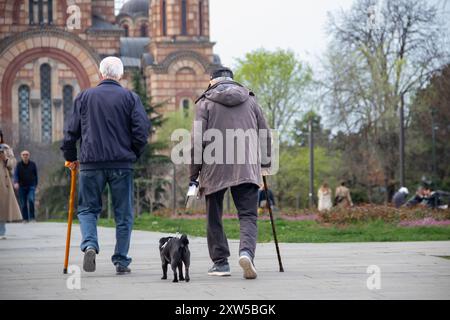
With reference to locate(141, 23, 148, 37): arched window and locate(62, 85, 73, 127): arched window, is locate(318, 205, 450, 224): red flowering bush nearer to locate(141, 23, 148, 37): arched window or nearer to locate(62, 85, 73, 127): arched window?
locate(62, 85, 73, 127): arched window

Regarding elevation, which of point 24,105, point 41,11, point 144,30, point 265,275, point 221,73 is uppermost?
point 144,30

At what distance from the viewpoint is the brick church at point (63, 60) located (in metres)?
79.0

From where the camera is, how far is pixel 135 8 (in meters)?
104

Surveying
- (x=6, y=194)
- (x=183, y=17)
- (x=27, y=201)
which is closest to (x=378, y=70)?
(x=183, y=17)

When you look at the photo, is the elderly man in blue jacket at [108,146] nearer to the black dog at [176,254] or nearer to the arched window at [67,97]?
the black dog at [176,254]

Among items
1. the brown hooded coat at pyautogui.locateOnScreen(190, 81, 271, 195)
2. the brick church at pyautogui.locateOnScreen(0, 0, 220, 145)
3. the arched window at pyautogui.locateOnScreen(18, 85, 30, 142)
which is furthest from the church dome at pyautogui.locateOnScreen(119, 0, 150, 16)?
the brown hooded coat at pyautogui.locateOnScreen(190, 81, 271, 195)

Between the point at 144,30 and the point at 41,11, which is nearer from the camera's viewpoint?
the point at 41,11

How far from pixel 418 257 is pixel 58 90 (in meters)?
68.6

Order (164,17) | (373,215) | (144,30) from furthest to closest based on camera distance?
1. (144,30)
2. (164,17)
3. (373,215)

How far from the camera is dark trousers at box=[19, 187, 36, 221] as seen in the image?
27.1 meters

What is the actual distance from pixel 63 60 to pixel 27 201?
2105 inches

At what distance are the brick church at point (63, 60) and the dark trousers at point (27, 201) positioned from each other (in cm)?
5113

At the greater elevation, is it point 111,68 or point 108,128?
point 111,68

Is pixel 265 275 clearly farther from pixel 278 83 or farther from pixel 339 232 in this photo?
pixel 278 83
